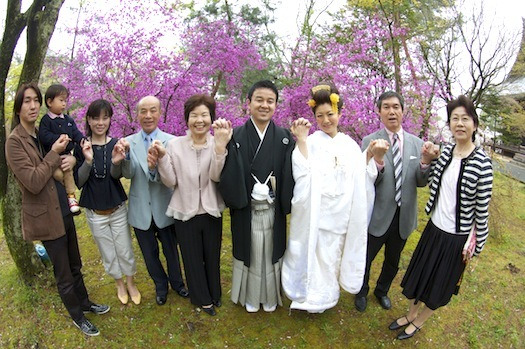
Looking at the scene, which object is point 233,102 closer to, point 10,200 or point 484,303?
point 10,200

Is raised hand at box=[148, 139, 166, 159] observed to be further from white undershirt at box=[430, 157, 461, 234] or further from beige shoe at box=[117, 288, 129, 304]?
white undershirt at box=[430, 157, 461, 234]

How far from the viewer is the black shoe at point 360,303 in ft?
11.1

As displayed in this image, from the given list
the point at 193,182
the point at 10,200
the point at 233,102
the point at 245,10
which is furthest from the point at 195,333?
the point at 245,10

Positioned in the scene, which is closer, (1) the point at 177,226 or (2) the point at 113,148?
(2) the point at 113,148

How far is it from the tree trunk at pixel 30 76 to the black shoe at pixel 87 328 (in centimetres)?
105

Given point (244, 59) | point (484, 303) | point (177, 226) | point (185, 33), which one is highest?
point (185, 33)

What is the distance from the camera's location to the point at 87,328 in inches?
115

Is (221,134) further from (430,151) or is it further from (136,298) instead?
(136,298)

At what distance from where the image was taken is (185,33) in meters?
5.50

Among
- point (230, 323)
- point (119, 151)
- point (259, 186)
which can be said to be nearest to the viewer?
point (119, 151)

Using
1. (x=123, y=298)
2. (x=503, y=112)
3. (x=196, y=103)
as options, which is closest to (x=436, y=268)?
(x=196, y=103)

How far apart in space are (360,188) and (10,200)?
140 inches

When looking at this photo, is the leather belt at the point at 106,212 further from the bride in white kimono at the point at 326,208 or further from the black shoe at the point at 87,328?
the bride in white kimono at the point at 326,208

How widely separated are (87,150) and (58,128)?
0.39 metres
